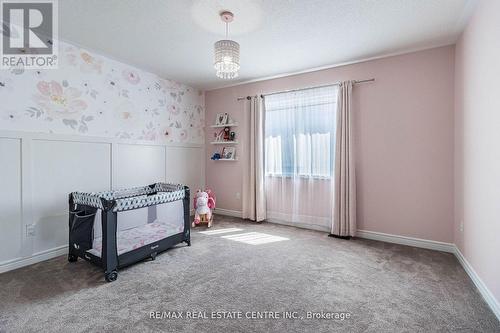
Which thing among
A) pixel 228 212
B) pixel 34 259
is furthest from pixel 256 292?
pixel 228 212

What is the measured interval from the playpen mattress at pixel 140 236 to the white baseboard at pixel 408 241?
2.43 m

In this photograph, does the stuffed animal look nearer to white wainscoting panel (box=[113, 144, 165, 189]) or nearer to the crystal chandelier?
white wainscoting panel (box=[113, 144, 165, 189])

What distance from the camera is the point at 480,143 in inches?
83.3

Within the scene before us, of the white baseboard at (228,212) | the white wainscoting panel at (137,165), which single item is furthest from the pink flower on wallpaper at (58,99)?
the white baseboard at (228,212)

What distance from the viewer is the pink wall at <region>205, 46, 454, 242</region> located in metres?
2.92

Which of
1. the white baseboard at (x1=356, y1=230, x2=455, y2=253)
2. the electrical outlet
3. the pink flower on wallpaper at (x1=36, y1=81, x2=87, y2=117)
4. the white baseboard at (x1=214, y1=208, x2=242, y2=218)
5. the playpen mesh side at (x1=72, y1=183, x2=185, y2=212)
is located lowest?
the white baseboard at (x1=356, y1=230, x2=455, y2=253)

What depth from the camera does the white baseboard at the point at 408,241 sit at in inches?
115

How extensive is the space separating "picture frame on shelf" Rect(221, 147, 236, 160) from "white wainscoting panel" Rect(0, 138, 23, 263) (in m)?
2.84

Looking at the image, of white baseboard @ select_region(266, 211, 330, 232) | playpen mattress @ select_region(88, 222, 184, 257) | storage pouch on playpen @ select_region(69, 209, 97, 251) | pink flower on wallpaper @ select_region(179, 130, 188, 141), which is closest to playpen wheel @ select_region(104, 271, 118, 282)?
playpen mattress @ select_region(88, 222, 184, 257)

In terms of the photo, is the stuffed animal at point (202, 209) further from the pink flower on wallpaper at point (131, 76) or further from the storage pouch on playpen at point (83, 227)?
the pink flower on wallpaper at point (131, 76)

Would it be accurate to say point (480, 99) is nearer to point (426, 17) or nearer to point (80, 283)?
point (426, 17)

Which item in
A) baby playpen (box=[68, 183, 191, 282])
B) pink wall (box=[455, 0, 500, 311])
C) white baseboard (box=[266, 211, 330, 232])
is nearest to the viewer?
pink wall (box=[455, 0, 500, 311])

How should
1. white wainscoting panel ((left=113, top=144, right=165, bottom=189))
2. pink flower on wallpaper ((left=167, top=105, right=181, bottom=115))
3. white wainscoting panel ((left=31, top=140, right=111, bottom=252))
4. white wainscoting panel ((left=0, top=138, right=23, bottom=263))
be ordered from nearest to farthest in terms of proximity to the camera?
white wainscoting panel ((left=0, top=138, right=23, bottom=263)) < white wainscoting panel ((left=31, top=140, right=111, bottom=252)) < white wainscoting panel ((left=113, top=144, right=165, bottom=189)) < pink flower on wallpaper ((left=167, top=105, right=181, bottom=115))

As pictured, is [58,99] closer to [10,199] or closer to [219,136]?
[10,199]
